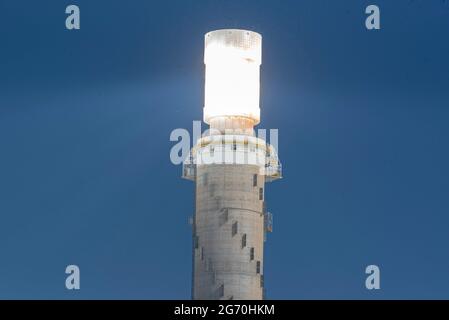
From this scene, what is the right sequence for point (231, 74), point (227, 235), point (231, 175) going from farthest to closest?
1. point (231, 74)
2. point (231, 175)
3. point (227, 235)

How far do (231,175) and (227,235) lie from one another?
5.88 m

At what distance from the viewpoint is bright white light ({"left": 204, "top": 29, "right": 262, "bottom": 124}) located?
16350 centimetres

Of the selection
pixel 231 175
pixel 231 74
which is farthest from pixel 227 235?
pixel 231 74

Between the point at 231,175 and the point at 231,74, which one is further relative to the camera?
the point at 231,74

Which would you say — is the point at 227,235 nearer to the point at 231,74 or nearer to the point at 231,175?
the point at 231,175

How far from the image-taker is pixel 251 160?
525 feet

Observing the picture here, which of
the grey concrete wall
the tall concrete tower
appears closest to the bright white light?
the tall concrete tower

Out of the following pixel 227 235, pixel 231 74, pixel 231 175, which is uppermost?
pixel 231 74

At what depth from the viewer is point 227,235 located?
157375 millimetres

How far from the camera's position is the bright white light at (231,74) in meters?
164

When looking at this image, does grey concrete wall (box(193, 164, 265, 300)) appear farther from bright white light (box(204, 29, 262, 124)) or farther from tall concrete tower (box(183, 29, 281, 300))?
bright white light (box(204, 29, 262, 124))

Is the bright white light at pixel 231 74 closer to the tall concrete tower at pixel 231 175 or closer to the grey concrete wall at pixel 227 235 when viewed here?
the tall concrete tower at pixel 231 175

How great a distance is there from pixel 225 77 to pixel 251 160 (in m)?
9.45
